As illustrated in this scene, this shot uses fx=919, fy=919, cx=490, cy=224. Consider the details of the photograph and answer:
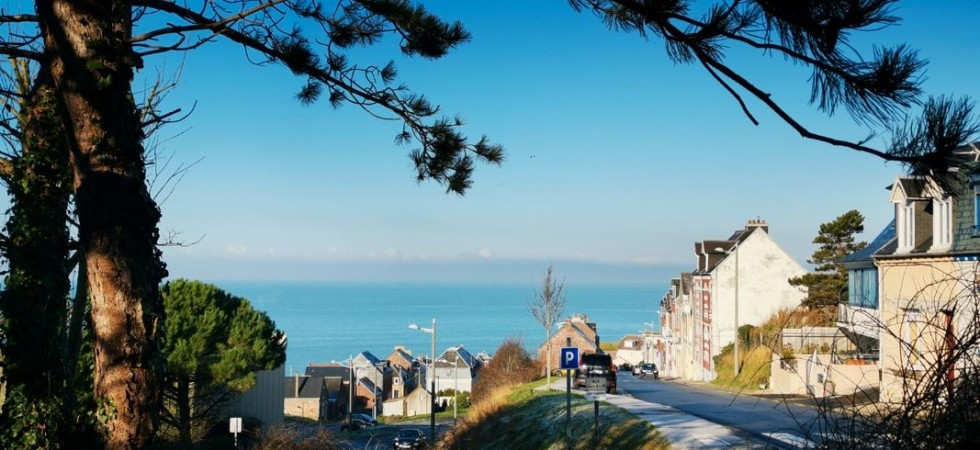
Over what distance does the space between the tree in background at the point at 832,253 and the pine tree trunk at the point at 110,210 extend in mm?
40924

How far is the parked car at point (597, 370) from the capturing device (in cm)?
3373

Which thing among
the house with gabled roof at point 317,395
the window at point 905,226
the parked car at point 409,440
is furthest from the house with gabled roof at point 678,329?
the window at point 905,226

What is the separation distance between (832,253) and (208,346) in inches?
1200

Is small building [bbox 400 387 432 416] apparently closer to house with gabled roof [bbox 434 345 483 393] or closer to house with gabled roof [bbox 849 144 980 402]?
house with gabled roof [bbox 434 345 483 393]

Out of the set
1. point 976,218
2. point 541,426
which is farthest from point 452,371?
point 976,218

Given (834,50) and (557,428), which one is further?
(557,428)

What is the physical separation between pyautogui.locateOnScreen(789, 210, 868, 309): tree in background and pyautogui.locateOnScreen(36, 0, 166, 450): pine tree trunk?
4092cm

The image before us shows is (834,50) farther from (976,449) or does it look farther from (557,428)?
(557,428)

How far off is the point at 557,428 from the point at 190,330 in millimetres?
13295

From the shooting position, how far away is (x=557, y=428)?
75.0 ft

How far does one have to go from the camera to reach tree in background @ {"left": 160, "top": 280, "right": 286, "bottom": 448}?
95.0 ft

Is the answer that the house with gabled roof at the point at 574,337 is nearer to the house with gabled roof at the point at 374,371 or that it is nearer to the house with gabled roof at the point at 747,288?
the house with gabled roof at the point at 747,288

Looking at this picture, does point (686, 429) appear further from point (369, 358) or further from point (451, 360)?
point (451, 360)

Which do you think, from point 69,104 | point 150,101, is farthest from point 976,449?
point 150,101
